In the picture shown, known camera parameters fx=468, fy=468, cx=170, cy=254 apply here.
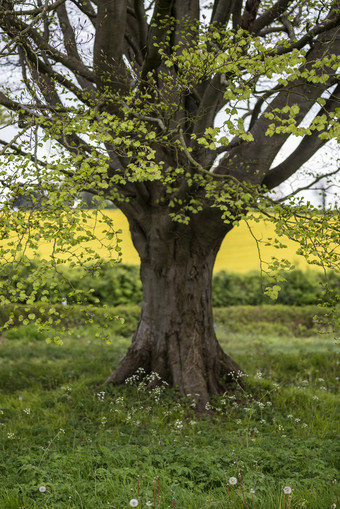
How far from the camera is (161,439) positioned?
552 centimetres

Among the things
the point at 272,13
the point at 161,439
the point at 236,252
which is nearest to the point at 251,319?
the point at 236,252

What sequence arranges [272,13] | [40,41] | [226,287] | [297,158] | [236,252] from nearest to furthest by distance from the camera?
Result: [40,41]
[272,13]
[297,158]
[226,287]
[236,252]

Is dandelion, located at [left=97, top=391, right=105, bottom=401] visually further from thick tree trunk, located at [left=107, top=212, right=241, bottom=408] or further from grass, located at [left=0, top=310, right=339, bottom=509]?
thick tree trunk, located at [left=107, top=212, right=241, bottom=408]

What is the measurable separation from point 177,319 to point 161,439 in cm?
245

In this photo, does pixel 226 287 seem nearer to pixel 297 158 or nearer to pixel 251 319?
pixel 251 319

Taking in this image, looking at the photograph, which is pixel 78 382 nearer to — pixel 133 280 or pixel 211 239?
pixel 211 239

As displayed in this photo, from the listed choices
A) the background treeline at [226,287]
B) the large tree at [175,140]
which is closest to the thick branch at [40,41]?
the large tree at [175,140]

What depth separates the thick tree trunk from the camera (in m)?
7.62

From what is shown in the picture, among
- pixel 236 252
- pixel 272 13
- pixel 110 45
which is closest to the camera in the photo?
pixel 110 45

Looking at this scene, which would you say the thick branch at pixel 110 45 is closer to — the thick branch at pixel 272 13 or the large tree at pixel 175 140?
the large tree at pixel 175 140

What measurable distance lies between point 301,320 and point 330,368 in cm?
640

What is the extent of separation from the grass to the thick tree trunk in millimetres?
388

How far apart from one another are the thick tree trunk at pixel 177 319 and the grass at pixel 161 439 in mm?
388

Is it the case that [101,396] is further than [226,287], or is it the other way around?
[226,287]
